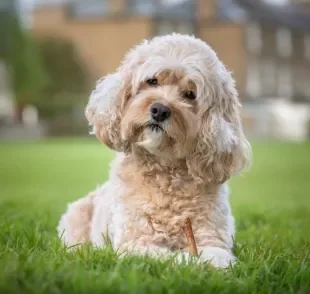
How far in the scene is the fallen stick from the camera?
3.39 metres

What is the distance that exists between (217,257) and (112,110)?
0.94m

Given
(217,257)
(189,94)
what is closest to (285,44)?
(189,94)

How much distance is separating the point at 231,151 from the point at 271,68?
295 inches

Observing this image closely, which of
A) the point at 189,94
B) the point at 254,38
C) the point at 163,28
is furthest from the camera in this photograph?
the point at 163,28

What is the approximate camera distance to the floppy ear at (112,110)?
12.0 ft

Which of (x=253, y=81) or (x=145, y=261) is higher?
(x=253, y=81)

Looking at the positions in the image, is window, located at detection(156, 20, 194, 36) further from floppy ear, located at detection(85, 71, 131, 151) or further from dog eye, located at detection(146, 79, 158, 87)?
dog eye, located at detection(146, 79, 158, 87)

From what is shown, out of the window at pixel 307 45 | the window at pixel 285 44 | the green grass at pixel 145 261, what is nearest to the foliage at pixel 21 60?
the window at pixel 285 44

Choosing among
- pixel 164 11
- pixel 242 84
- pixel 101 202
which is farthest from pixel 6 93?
pixel 101 202

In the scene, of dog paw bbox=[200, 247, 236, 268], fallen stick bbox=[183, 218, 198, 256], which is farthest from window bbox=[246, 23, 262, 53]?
dog paw bbox=[200, 247, 236, 268]

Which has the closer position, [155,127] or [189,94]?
[155,127]

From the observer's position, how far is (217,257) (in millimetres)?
3293

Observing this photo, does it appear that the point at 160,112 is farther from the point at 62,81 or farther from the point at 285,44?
the point at 62,81

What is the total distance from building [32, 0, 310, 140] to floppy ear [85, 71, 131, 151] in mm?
5460
